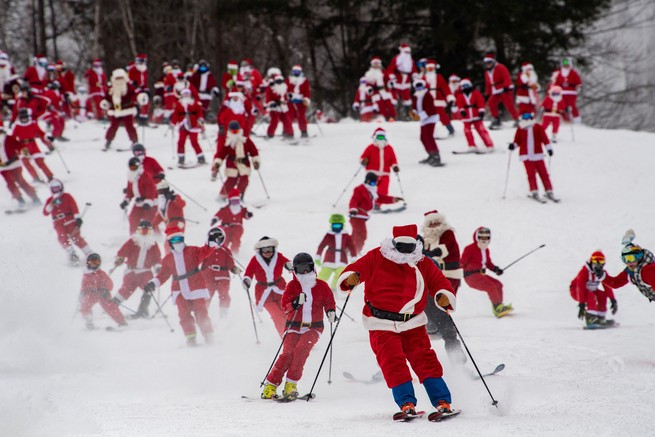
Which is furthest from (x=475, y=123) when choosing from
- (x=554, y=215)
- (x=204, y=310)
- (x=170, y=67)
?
(x=204, y=310)

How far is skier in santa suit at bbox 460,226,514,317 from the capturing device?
10312 millimetres

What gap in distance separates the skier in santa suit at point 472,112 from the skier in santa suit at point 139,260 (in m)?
8.30

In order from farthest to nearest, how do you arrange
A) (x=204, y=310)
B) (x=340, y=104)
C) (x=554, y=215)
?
(x=340, y=104) → (x=554, y=215) → (x=204, y=310)

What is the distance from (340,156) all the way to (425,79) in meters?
2.50

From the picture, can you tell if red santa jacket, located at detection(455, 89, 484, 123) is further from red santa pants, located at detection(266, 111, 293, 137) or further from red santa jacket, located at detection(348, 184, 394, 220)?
red santa jacket, located at detection(348, 184, 394, 220)

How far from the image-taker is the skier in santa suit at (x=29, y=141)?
1607 cm

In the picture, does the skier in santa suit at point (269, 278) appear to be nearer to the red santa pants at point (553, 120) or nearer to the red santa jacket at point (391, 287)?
the red santa jacket at point (391, 287)

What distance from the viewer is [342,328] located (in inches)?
398

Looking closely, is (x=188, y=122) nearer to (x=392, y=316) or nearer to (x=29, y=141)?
(x=29, y=141)

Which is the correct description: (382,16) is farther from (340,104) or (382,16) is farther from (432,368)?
Result: (432,368)

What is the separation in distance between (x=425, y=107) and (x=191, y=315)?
320 inches

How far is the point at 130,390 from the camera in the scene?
7.45 meters

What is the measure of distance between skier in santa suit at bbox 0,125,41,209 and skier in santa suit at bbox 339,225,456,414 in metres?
10.8

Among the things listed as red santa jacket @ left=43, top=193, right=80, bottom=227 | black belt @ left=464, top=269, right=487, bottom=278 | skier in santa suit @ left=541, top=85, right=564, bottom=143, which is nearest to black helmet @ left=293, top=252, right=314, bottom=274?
A: black belt @ left=464, top=269, right=487, bottom=278
